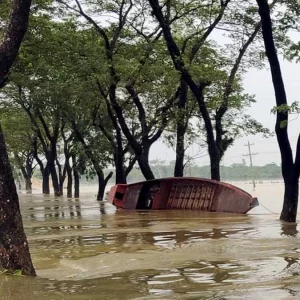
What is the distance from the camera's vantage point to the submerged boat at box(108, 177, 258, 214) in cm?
1545

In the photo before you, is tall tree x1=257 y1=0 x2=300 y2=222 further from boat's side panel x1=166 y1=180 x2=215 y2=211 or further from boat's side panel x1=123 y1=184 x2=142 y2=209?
boat's side panel x1=123 y1=184 x2=142 y2=209

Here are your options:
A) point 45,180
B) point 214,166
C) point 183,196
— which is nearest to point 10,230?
point 214,166

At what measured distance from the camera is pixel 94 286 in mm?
5008

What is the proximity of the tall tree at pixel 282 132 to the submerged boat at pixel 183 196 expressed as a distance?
11.2 ft

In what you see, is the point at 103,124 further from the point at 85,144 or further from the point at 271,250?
the point at 271,250

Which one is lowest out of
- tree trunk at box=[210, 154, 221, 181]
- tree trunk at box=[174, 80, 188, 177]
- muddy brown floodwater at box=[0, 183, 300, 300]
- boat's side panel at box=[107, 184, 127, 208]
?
muddy brown floodwater at box=[0, 183, 300, 300]

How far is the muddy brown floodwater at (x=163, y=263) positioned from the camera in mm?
4656

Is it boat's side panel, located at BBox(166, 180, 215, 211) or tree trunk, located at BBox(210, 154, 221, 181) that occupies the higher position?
tree trunk, located at BBox(210, 154, 221, 181)

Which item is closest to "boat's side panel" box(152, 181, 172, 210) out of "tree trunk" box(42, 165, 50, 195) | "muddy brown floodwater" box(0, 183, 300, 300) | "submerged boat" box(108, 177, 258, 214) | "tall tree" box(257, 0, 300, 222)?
"submerged boat" box(108, 177, 258, 214)

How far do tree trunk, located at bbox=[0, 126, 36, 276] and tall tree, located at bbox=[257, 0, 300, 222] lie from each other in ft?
24.0

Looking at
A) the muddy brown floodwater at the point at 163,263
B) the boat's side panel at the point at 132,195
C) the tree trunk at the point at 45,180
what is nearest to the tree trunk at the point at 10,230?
the muddy brown floodwater at the point at 163,263

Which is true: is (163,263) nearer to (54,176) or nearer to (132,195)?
(132,195)

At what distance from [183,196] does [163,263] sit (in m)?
11.0

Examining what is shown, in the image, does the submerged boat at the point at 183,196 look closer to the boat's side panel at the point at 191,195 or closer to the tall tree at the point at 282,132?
the boat's side panel at the point at 191,195
